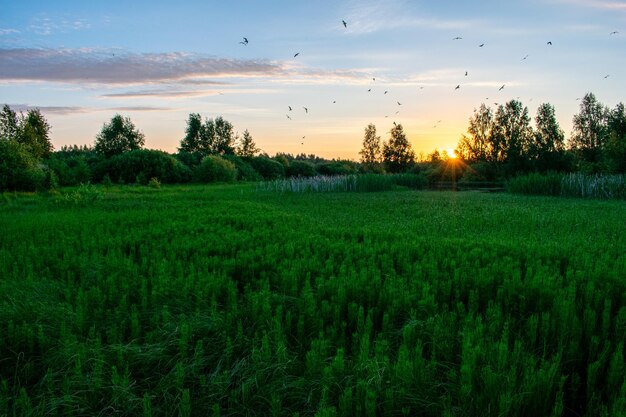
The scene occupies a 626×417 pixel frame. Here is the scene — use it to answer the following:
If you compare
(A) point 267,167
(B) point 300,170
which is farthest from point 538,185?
(B) point 300,170

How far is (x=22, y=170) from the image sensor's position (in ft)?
74.7

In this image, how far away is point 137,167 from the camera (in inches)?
1567

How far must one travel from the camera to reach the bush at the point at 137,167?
129 ft

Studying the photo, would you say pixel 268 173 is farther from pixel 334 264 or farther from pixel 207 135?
pixel 334 264

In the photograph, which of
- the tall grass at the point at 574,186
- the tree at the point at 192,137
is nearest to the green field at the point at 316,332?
the tall grass at the point at 574,186

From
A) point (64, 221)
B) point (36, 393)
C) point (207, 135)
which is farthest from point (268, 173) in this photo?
point (36, 393)

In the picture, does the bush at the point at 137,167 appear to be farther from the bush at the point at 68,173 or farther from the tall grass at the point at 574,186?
the tall grass at the point at 574,186

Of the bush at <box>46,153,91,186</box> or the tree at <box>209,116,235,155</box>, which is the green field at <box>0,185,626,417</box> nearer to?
the bush at <box>46,153,91,186</box>

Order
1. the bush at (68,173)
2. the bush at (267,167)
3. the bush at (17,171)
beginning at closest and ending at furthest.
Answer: the bush at (17,171) < the bush at (68,173) < the bush at (267,167)

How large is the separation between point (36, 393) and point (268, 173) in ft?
180

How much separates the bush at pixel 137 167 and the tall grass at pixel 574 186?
27090 mm

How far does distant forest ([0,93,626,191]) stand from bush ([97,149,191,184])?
8 centimetres

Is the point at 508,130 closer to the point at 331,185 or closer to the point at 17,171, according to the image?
the point at 331,185

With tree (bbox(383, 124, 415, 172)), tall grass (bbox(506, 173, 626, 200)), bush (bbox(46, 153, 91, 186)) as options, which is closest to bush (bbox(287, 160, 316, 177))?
tree (bbox(383, 124, 415, 172))
